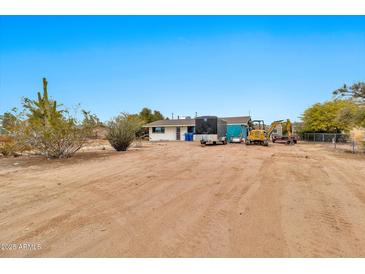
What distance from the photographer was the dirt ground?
254cm

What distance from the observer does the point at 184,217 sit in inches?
138

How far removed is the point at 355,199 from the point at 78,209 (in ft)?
17.7

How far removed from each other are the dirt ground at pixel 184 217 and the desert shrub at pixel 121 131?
28.2ft

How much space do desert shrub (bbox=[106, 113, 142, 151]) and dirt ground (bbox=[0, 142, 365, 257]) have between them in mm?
8588

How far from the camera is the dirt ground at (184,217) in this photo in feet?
8.34

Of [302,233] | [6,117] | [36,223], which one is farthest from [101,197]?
[6,117]

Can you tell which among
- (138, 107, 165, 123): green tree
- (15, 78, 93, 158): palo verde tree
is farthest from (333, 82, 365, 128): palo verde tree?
(138, 107, 165, 123): green tree

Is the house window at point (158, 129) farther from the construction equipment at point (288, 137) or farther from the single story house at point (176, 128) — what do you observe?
the construction equipment at point (288, 137)

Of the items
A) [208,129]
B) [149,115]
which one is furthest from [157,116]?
[208,129]

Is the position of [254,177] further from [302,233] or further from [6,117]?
[6,117]

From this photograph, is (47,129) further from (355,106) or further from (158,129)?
(158,129)

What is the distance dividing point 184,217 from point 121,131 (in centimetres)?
1203

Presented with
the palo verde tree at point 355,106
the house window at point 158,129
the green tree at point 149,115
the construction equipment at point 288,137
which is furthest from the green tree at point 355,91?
the green tree at point 149,115

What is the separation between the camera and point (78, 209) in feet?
12.7
